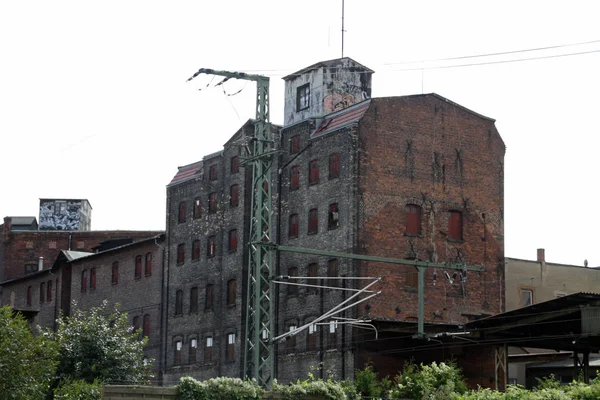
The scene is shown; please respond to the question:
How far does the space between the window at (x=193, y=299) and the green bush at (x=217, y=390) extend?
30711 millimetres

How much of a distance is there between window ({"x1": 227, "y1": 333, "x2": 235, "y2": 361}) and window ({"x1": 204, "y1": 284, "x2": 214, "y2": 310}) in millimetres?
2796

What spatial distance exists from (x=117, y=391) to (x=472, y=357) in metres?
23.5

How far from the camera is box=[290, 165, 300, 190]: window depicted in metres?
57.0

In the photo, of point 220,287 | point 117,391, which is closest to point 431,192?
point 220,287

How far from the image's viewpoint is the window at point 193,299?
6369 cm

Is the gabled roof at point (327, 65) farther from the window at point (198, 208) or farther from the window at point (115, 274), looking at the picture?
the window at point (115, 274)

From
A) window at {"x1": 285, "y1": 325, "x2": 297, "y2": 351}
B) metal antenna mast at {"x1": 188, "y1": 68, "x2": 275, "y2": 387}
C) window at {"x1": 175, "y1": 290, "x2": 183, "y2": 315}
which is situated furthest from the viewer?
window at {"x1": 175, "y1": 290, "x2": 183, "y2": 315}

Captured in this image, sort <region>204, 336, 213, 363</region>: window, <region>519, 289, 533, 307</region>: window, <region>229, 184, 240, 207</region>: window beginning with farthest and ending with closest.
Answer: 1. <region>519, 289, 533, 307</region>: window
2. <region>204, 336, 213, 363</region>: window
3. <region>229, 184, 240, 207</region>: window

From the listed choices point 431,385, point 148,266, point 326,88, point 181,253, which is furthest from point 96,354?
point 326,88

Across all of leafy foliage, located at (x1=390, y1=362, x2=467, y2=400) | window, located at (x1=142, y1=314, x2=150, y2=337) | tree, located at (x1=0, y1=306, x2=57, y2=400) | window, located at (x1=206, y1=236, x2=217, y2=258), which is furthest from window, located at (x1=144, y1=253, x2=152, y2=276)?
leafy foliage, located at (x1=390, y1=362, x2=467, y2=400)

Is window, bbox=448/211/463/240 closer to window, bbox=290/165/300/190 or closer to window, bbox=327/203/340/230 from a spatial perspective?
window, bbox=327/203/340/230

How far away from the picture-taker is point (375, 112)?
53.7 m

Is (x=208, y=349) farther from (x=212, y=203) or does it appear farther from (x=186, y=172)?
(x=186, y=172)

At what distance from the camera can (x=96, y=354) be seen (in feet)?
163
